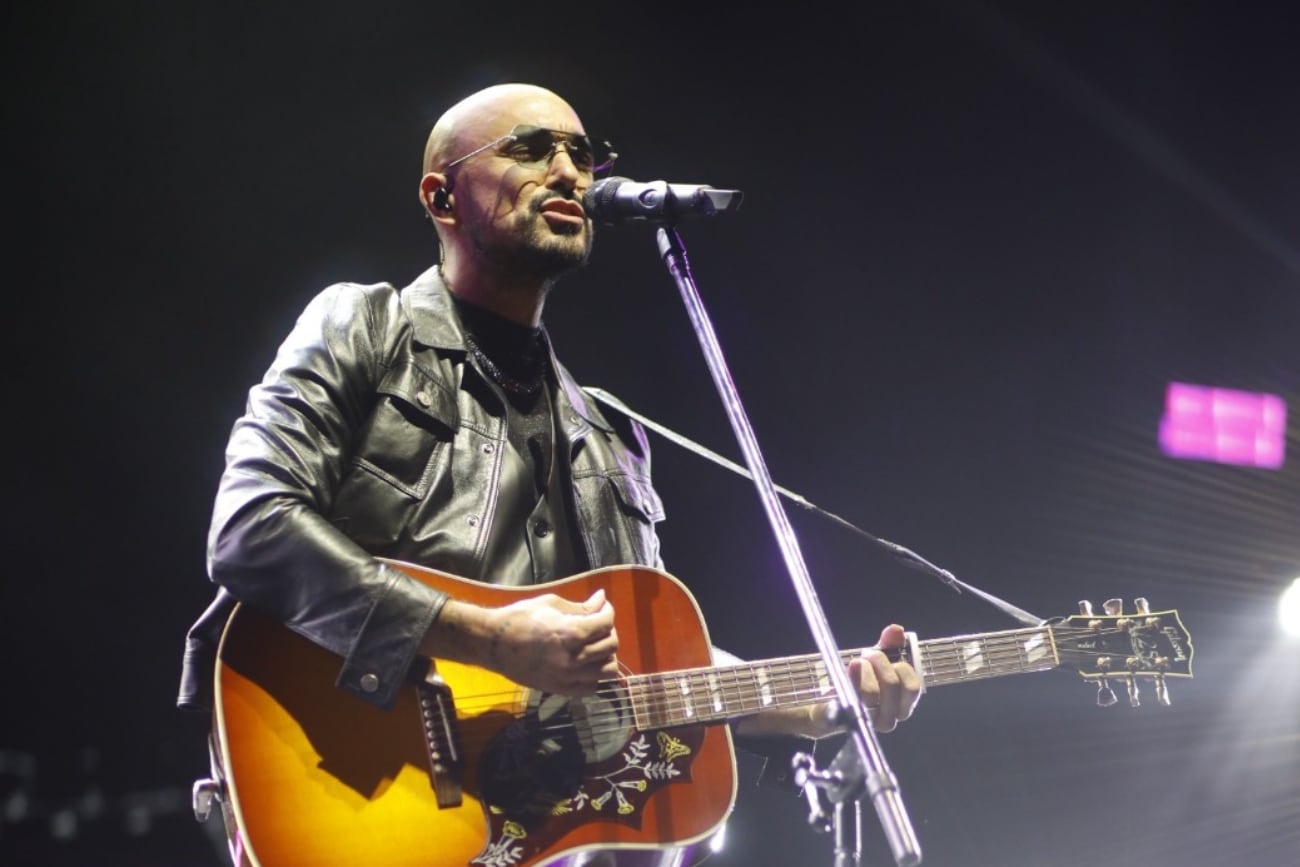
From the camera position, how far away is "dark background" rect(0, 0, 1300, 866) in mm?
3861

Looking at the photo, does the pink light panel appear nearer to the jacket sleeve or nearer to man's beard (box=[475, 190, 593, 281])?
man's beard (box=[475, 190, 593, 281])

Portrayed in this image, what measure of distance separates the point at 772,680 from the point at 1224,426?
11.9ft

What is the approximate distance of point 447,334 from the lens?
8.55 feet

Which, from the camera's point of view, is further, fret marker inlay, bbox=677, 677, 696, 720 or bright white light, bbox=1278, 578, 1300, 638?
bright white light, bbox=1278, 578, 1300, 638

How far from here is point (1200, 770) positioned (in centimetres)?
453

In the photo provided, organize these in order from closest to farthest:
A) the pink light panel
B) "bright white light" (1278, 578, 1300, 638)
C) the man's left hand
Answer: the man's left hand < "bright white light" (1278, 578, 1300, 638) < the pink light panel

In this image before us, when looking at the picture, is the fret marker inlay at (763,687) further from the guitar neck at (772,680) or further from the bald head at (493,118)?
the bald head at (493,118)

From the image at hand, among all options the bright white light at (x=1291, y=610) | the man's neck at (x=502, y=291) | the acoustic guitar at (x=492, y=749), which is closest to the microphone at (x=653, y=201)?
the man's neck at (x=502, y=291)

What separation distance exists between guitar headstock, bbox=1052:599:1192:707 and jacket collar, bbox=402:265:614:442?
1.43m

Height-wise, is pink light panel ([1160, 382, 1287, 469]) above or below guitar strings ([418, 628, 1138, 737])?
above

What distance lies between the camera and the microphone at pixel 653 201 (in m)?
2.07

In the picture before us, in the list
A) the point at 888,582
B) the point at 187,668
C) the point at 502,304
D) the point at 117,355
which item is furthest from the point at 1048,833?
the point at 117,355

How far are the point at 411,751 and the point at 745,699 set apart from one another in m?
0.76

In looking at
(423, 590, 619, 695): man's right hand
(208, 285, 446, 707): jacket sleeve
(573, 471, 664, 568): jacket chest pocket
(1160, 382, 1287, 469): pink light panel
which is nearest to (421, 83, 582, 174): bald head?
(208, 285, 446, 707): jacket sleeve
